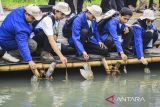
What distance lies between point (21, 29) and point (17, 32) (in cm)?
8

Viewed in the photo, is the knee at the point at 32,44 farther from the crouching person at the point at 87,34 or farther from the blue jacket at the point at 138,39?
the blue jacket at the point at 138,39

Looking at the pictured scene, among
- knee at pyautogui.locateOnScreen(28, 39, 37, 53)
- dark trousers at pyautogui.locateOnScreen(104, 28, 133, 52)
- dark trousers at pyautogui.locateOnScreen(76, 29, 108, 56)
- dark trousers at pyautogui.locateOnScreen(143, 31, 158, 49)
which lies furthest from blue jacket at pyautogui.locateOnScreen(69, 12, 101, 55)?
dark trousers at pyautogui.locateOnScreen(143, 31, 158, 49)

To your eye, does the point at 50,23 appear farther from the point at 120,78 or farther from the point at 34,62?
the point at 120,78

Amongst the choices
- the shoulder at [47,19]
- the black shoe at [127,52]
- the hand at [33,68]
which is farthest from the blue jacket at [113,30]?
the hand at [33,68]

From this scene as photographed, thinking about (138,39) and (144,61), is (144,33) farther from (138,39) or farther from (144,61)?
(144,61)

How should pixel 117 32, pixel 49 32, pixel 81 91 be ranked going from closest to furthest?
pixel 81 91 → pixel 49 32 → pixel 117 32

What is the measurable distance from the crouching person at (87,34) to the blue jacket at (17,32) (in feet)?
3.03

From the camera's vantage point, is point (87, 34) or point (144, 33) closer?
point (87, 34)

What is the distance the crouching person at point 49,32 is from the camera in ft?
27.0

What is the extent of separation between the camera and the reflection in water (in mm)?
7176

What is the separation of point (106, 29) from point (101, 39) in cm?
20

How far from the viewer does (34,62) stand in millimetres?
8320

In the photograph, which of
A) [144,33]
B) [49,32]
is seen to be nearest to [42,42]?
[49,32]

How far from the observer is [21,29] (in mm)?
7980
